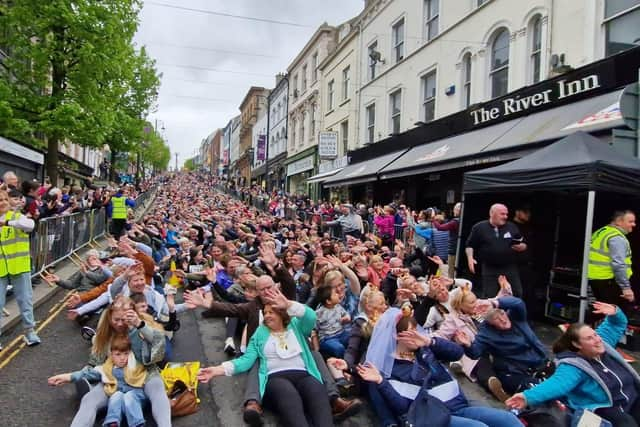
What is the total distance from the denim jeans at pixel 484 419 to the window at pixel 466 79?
12703mm

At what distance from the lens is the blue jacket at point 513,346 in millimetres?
4410

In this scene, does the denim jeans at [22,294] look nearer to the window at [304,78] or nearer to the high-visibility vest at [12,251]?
the high-visibility vest at [12,251]

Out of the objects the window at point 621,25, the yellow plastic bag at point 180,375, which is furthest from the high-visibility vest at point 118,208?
the window at point 621,25

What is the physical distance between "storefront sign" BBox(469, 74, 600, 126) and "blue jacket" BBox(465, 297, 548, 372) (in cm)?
714

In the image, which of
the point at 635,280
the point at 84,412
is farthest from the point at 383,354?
the point at 635,280

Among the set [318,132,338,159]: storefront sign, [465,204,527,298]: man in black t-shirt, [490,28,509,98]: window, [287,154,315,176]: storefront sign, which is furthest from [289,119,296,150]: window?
[465,204,527,298]: man in black t-shirt

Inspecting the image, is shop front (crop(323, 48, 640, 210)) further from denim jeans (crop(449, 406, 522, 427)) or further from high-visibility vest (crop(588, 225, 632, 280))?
denim jeans (crop(449, 406, 522, 427))

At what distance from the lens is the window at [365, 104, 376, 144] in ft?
72.4

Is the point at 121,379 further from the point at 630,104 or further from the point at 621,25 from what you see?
the point at 621,25

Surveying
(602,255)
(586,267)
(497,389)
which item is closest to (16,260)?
(497,389)

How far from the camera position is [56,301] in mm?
8094

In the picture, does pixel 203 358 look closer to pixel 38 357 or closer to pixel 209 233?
pixel 38 357

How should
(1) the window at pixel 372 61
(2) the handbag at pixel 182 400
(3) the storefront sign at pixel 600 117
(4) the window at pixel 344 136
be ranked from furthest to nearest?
(4) the window at pixel 344 136 < (1) the window at pixel 372 61 < (3) the storefront sign at pixel 600 117 < (2) the handbag at pixel 182 400

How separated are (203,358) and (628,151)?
7460 mm
